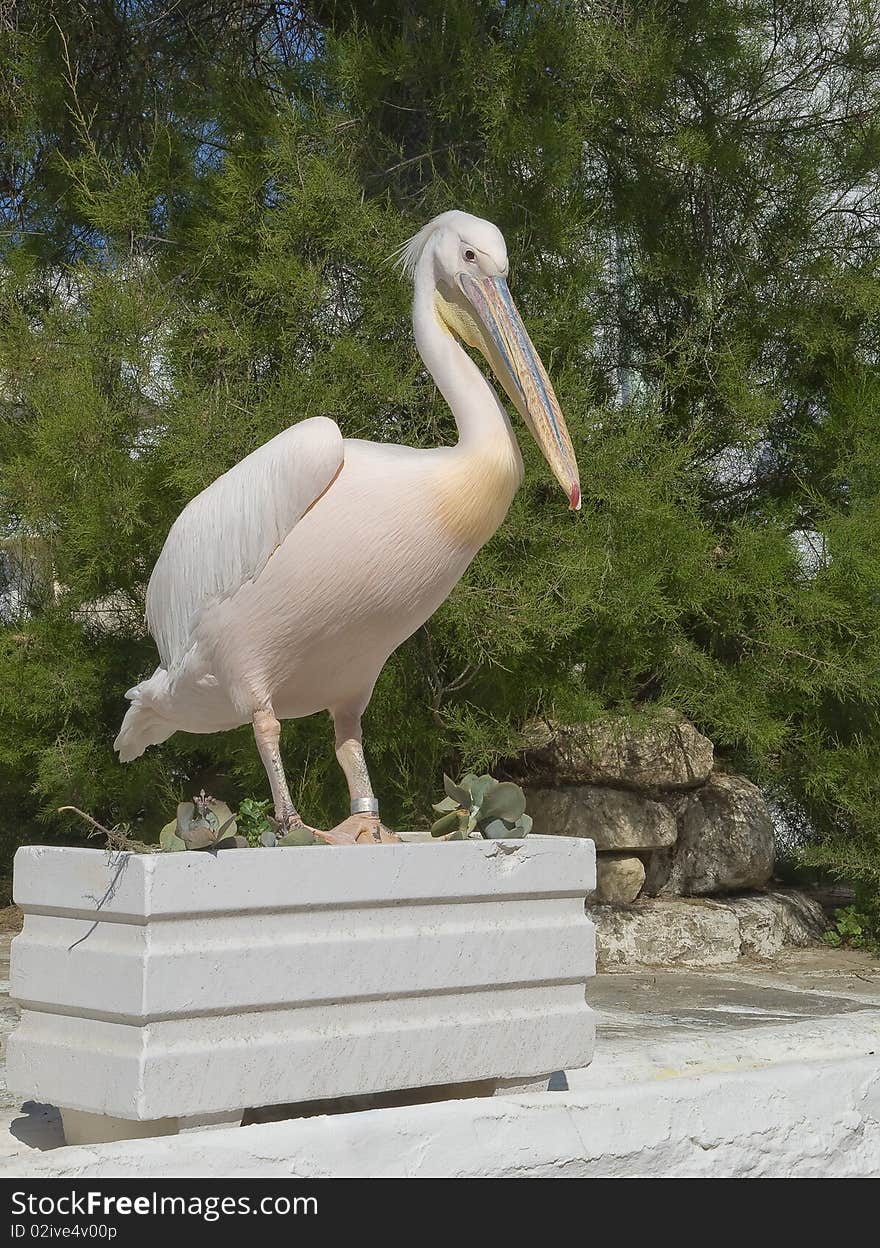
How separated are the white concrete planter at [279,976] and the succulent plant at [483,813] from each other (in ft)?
0.32

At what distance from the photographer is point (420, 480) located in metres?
2.69

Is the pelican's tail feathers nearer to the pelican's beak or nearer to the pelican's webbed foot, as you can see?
the pelican's webbed foot

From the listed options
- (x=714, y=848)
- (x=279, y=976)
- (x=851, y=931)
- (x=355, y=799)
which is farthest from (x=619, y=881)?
(x=279, y=976)

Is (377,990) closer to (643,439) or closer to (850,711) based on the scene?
(643,439)

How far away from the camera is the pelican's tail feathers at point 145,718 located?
3000 millimetres

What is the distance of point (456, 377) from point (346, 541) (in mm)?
492

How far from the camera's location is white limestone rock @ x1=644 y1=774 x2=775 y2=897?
562cm

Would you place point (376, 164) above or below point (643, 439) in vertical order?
above

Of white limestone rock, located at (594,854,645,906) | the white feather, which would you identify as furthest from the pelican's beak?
white limestone rock, located at (594,854,645,906)

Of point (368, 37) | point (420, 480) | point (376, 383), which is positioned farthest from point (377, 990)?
point (368, 37)

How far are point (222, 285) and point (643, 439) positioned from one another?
1.83m

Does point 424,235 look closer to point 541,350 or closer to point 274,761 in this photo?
point 274,761

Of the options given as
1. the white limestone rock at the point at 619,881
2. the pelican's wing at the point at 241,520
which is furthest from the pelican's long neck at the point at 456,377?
A: the white limestone rock at the point at 619,881

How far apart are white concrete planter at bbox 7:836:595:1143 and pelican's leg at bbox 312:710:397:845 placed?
27 cm
